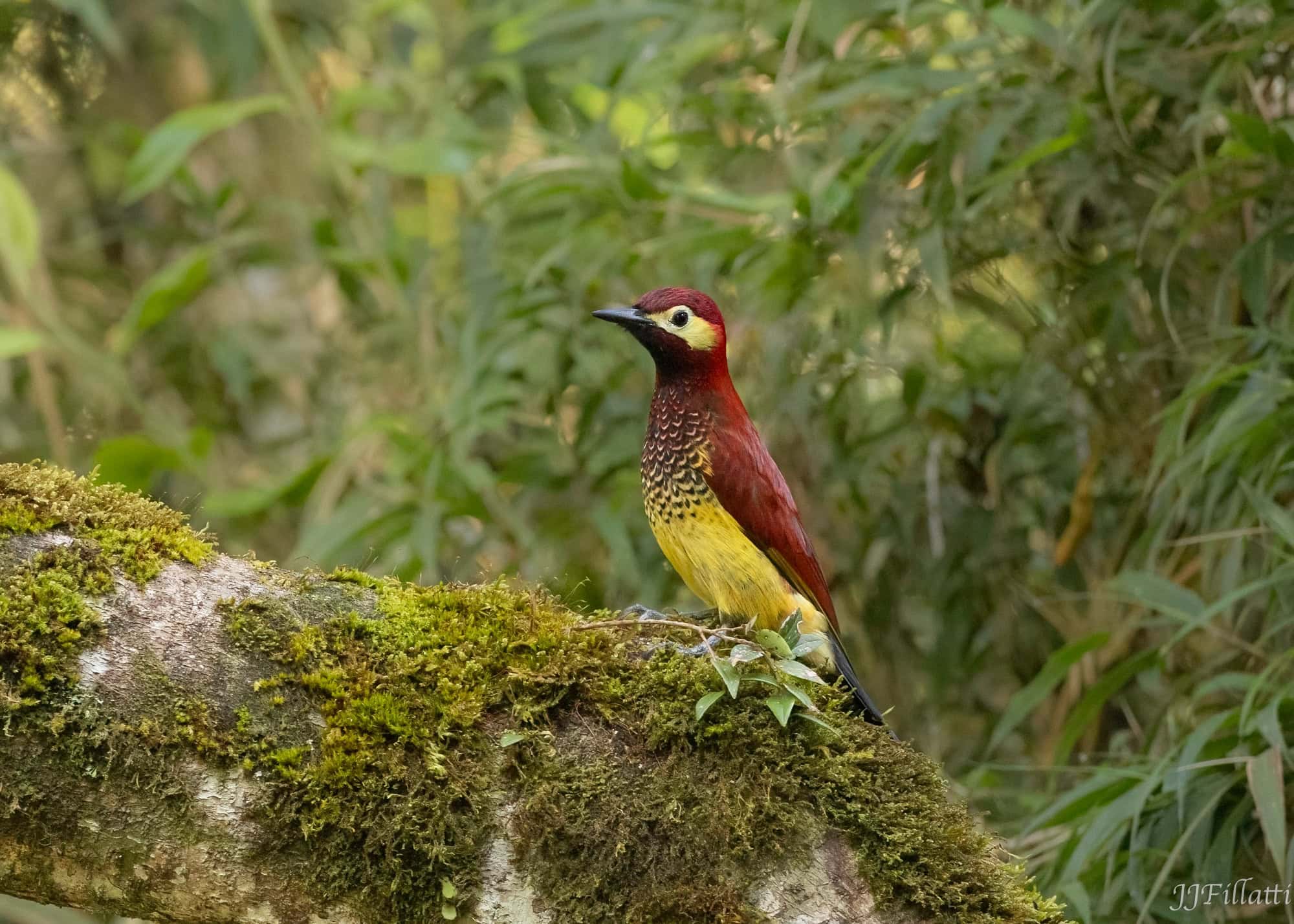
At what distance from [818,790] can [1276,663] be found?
1.24 metres

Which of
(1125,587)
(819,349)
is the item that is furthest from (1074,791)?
(819,349)

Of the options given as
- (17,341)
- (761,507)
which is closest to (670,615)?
(761,507)

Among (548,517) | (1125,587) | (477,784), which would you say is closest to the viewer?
(477,784)

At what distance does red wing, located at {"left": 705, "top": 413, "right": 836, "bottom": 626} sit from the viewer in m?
2.65

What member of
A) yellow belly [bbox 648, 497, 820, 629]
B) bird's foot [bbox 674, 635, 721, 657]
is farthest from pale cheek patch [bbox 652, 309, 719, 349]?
bird's foot [bbox 674, 635, 721, 657]

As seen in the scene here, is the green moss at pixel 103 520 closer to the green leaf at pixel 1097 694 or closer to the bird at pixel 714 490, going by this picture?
the bird at pixel 714 490

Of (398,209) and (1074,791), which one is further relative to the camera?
(398,209)

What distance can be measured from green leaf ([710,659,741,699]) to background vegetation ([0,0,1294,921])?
3.27 feet

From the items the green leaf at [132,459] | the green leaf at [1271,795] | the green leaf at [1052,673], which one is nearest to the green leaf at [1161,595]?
the green leaf at [1052,673]

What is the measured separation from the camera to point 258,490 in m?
3.86

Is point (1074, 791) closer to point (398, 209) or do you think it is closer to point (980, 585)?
point (980, 585)

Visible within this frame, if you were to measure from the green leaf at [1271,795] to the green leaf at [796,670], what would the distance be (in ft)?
Answer: 3.15

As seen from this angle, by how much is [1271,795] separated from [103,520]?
202 centimetres
